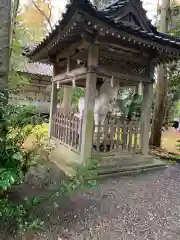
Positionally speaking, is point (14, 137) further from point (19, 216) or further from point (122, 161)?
point (122, 161)

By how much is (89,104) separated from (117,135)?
1156mm

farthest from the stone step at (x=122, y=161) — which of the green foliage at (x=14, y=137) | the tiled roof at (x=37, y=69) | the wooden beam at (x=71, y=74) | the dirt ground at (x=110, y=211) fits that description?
the tiled roof at (x=37, y=69)

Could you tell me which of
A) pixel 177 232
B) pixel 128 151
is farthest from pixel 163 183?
pixel 177 232

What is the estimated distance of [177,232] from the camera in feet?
9.20

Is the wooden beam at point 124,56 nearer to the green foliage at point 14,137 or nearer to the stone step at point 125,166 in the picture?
the stone step at point 125,166

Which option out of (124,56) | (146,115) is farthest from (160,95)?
(124,56)

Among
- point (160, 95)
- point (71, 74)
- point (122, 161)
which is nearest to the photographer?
point (122, 161)

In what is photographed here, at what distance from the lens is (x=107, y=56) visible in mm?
5059

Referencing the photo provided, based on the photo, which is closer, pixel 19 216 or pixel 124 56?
pixel 19 216

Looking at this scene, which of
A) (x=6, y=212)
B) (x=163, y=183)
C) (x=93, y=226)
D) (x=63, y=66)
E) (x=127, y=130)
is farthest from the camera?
(x=63, y=66)

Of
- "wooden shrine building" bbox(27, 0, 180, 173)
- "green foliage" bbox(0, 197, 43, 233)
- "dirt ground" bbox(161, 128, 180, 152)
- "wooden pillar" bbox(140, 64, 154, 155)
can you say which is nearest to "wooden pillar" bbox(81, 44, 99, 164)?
"wooden shrine building" bbox(27, 0, 180, 173)

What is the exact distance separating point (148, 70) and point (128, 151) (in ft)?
6.96

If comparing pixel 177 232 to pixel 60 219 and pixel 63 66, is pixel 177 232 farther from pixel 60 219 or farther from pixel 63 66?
pixel 63 66

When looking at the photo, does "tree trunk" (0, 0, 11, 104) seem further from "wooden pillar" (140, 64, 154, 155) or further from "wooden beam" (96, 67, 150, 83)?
"wooden pillar" (140, 64, 154, 155)
